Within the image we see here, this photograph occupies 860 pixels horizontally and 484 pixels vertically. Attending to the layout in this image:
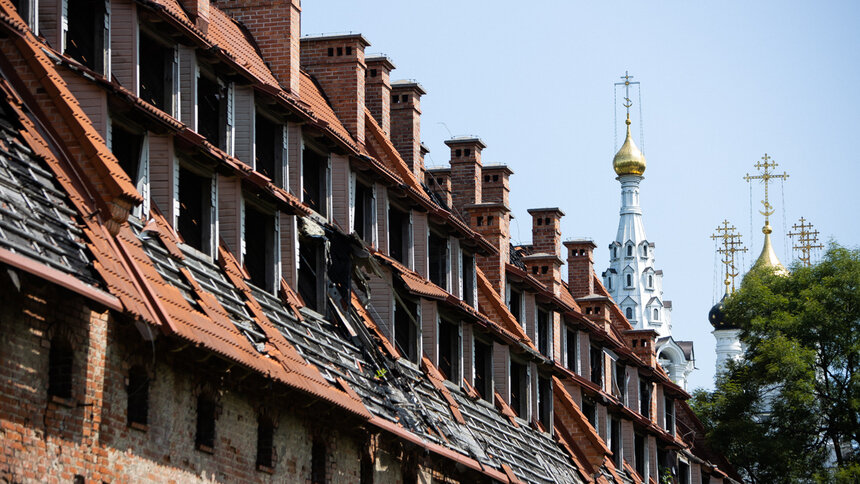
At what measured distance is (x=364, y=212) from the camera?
38.2 meters

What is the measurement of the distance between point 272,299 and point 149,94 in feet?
13.9

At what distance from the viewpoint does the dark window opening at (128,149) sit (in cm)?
2672

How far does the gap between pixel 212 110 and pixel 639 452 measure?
3095cm

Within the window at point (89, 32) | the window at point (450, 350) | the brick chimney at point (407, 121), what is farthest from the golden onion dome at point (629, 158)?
the window at point (89, 32)

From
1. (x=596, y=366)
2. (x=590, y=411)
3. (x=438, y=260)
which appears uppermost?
(x=596, y=366)

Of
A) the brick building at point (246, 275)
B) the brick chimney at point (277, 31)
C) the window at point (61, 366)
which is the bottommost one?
the window at point (61, 366)

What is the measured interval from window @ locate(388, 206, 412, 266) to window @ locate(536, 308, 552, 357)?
11.5 meters

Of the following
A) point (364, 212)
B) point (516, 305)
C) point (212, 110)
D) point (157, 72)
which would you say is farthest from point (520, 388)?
point (157, 72)

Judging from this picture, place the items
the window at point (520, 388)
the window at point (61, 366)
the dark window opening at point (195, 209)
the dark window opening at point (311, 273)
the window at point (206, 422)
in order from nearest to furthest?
the window at point (61, 366) < the window at point (206, 422) < the dark window opening at point (195, 209) < the dark window opening at point (311, 273) < the window at point (520, 388)

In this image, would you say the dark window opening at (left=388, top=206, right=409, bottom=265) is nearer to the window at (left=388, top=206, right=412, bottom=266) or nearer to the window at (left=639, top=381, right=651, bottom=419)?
the window at (left=388, top=206, right=412, bottom=266)

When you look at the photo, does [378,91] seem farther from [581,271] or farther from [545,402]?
[581,271]

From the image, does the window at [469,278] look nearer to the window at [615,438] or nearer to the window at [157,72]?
the window at [615,438]

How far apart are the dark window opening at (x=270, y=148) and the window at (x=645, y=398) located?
99.9ft

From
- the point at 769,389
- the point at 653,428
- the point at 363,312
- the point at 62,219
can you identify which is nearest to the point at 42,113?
the point at 62,219
